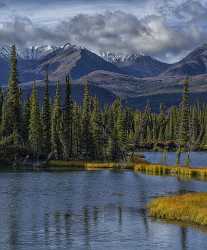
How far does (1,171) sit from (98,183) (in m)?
26.9

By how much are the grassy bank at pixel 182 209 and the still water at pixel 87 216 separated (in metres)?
1.65

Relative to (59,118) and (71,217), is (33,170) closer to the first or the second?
(59,118)

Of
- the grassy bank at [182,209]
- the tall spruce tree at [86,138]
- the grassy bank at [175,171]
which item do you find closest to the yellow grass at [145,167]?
the grassy bank at [175,171]

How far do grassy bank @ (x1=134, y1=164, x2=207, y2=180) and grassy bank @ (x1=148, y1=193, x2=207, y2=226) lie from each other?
43666 millimetres

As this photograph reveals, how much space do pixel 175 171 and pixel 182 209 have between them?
57.3 meters

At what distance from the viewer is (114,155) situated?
5797 inches

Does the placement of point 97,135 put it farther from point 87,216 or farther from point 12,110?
point 87,216

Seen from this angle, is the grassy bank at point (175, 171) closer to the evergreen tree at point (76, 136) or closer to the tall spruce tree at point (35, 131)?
the tall spruce tree at point (35, 131)

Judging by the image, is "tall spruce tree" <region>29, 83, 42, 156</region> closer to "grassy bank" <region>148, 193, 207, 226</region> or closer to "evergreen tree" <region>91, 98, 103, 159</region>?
"evergreen tree" <region>91, 98, 103, 159</region>

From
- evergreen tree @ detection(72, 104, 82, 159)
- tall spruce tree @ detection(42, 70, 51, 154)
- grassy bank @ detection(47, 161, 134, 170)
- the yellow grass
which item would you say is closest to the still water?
the yellow grass

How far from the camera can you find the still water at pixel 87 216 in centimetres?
4906

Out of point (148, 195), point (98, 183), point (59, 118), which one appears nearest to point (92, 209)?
point (148, 195)

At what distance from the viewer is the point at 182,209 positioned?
194ft

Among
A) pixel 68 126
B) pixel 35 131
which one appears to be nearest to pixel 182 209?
pixel 35 131
